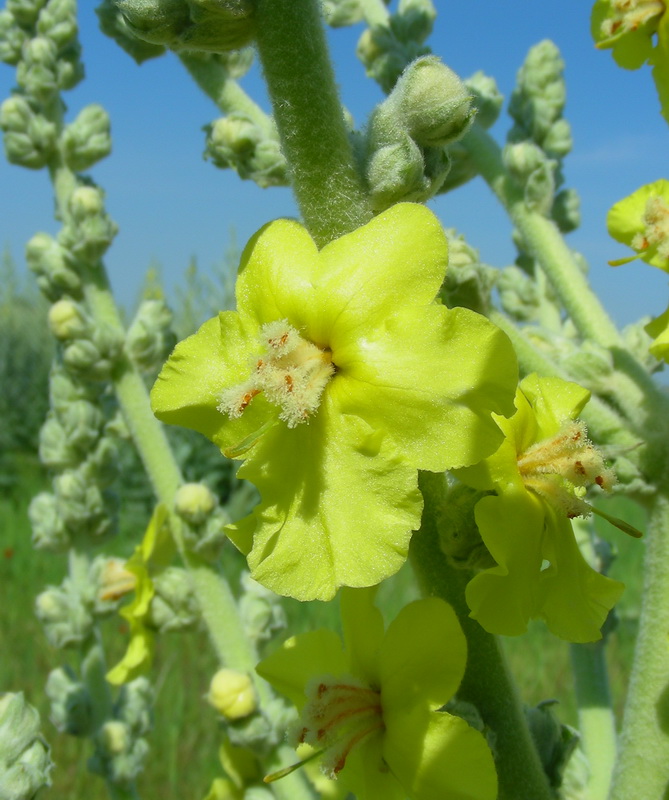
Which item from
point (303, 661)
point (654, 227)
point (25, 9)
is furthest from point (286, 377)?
point (25, 9)

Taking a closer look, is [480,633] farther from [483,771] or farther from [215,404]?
[215,404]

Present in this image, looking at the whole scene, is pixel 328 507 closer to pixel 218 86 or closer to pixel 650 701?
pixel 650 701

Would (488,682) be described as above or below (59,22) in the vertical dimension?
below

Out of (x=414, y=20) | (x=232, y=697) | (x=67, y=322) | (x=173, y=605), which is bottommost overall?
(x=232, y=697)

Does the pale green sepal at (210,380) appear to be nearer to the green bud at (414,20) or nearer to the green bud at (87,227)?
the green bud at (87,227)

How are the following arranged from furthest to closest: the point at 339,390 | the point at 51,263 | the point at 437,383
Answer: the point at 51,263 → the point at 339,390 → the point at 437,383

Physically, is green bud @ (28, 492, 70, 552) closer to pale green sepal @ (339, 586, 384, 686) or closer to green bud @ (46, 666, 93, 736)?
green bud @ (46, 666, 93, 736)
